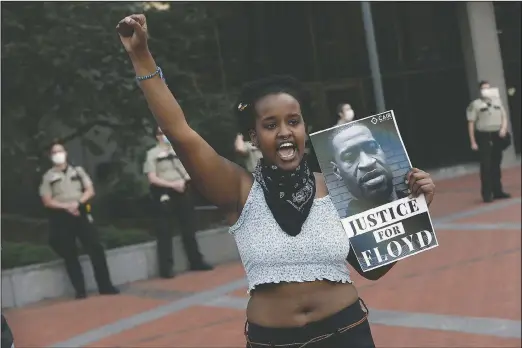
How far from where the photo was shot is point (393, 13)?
16656mm

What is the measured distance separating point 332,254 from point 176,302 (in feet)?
17.0

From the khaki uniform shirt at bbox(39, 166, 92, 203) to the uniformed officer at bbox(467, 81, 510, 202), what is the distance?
20.1 feet

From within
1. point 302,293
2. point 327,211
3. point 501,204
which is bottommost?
point 501,204

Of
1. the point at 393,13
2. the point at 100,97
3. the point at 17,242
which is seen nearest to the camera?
the point at 17,242

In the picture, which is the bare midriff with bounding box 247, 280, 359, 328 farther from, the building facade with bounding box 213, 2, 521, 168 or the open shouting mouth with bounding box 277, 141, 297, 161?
the building facade with bounding box 213, 2, 521, 168

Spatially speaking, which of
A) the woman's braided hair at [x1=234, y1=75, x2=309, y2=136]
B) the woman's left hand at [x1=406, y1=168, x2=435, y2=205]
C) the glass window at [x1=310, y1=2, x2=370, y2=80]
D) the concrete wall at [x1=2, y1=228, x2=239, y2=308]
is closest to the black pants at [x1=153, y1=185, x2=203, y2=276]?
the concrete wall at [x1=2, y1=228, x2=239, y2=308]

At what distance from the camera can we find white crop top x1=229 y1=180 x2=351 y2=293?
221 cm

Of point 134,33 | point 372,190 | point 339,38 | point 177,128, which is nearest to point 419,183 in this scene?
point 372,190

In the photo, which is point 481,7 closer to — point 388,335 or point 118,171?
point 118,171

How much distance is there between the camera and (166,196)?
28.3 feet

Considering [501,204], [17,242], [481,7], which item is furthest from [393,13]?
[17,242]

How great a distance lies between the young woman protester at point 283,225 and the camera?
7.25ft

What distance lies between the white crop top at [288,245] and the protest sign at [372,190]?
0.19ft

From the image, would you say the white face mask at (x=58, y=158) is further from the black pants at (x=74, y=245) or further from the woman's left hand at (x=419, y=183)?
the woman's left hand at (x=419, y=183)
